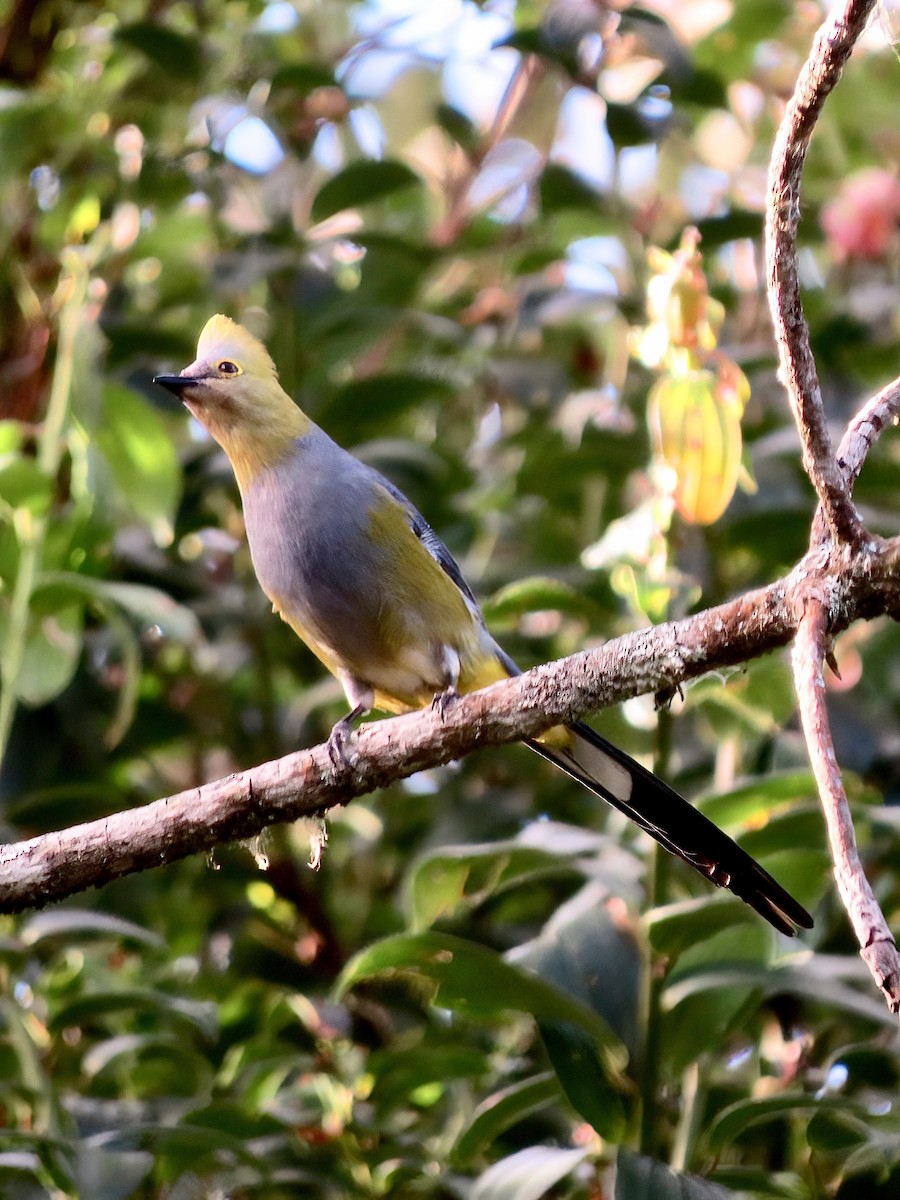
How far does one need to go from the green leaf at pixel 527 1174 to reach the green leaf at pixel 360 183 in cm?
225

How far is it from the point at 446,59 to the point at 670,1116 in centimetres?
276

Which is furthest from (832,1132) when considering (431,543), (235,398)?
(235,398)

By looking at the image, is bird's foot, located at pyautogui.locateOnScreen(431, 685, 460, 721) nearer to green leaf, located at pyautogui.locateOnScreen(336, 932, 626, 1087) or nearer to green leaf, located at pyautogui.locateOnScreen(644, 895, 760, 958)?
green leaf, located at pyautogui.locateOnScreen(336, 932, 626, 1087)

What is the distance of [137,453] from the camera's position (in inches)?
124

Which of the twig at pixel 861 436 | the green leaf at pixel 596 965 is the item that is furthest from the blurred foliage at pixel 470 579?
the twig at pixel 861 436

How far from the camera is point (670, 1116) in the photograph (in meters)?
2.66

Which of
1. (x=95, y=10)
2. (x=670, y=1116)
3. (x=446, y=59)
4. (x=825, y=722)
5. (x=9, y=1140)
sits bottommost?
(x=670, y=1116)

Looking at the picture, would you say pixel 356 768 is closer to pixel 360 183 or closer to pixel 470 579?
pixel 470 579

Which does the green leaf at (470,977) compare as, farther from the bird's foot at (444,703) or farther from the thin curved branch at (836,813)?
the thin curved branch at (836,813)

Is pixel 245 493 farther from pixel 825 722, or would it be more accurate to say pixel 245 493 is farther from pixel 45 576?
pixel 825 722

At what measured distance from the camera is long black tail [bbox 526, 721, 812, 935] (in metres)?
2.15

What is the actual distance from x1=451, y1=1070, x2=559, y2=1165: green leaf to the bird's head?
132 cm

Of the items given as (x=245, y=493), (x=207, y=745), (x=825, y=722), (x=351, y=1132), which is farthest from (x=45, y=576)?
(x=825, y=722)

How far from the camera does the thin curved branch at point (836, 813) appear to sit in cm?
124
